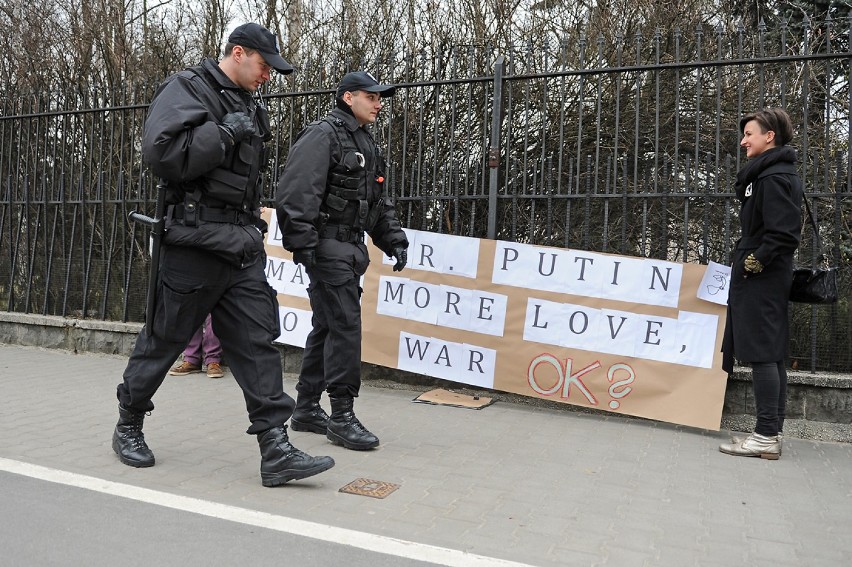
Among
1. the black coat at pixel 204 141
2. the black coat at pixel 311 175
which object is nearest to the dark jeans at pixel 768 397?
the black coat at pixel 311 175

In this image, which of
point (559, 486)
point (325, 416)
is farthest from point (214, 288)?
point (559, 486)

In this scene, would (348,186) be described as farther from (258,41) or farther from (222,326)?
(222,326)

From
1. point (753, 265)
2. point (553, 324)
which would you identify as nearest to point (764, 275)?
point (753, 265)

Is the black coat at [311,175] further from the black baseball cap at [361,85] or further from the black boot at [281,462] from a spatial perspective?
the black boot at [281,462]

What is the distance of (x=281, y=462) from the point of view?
12.3 feet

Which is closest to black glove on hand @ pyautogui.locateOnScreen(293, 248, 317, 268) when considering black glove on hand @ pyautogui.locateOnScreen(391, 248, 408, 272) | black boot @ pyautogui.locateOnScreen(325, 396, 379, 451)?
black glove on hand @ pyautogui.locateOnScreen(391, 248, 408, 272)

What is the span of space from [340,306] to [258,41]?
1462 mm

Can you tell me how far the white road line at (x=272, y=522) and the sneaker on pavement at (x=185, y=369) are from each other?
279cm

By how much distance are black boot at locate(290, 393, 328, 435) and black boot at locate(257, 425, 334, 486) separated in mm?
1047

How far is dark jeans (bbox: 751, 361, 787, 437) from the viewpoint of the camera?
184 inches

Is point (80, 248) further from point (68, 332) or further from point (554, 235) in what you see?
point (554, 235)

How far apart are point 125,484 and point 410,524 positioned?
1.40m

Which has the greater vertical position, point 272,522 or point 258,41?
point 258,41

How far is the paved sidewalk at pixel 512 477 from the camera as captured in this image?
3.29 meters
